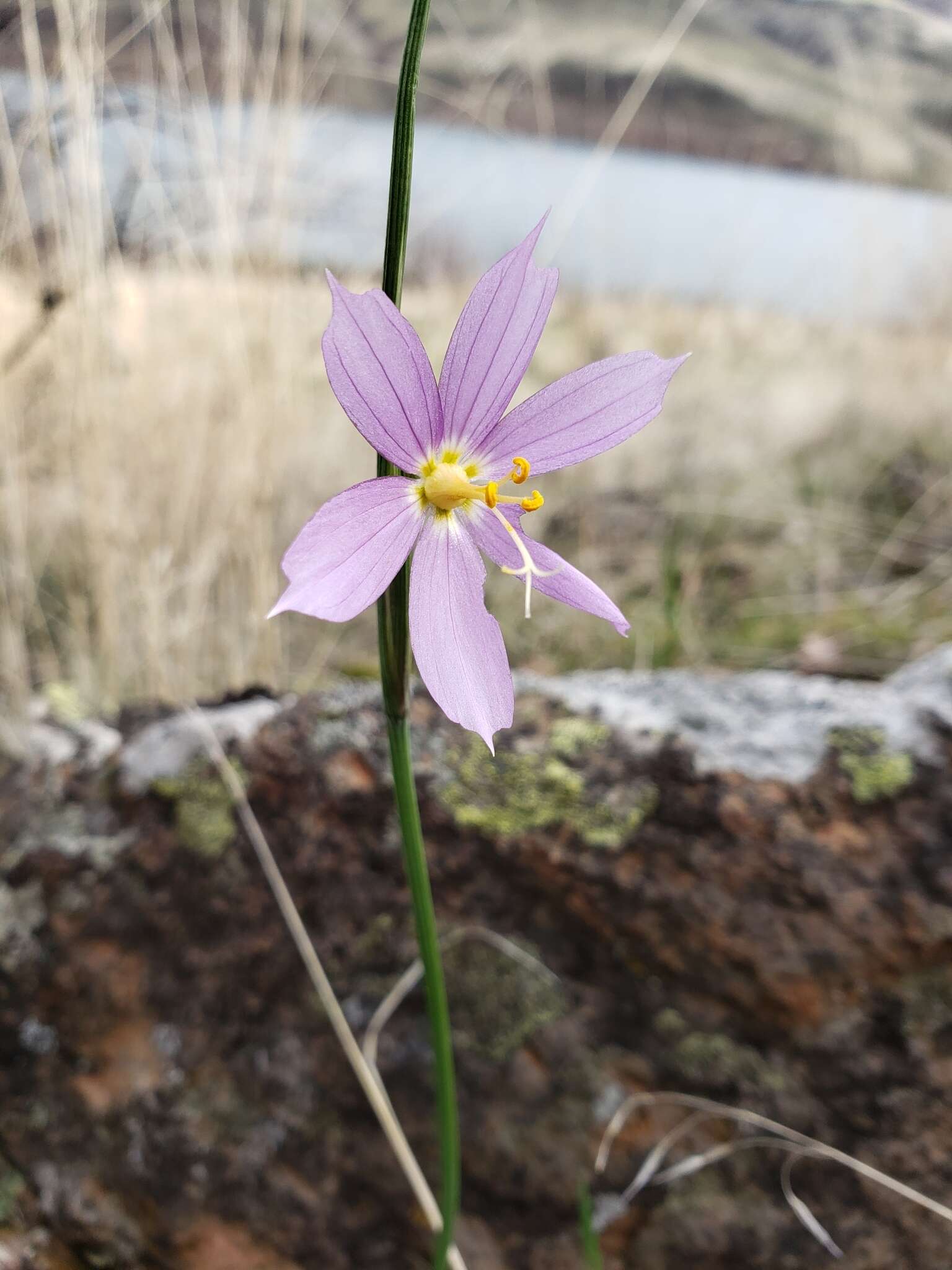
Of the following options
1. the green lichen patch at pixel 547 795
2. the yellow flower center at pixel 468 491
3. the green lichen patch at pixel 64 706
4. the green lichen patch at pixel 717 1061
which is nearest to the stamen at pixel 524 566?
the yellow flower center at pixel 468 491

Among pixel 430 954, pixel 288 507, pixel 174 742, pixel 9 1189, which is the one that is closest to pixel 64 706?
pixel 174 742

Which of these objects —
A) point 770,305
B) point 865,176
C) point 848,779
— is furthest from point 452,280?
point 848,779

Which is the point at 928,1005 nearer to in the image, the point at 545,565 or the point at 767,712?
the point at 767,712

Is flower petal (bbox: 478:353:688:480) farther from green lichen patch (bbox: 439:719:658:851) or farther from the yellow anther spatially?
green lichen patch (bbox: 439:719:658:851)

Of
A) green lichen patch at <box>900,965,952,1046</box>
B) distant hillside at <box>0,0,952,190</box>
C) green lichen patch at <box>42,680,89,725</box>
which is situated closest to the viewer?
green lichen patch at <box>900,965,952,1046</box>

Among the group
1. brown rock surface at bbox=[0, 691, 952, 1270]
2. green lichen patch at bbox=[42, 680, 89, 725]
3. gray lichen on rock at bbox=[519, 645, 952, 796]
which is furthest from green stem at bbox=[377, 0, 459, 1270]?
green lichen patch at bbox=[42, 680, 89, 725]

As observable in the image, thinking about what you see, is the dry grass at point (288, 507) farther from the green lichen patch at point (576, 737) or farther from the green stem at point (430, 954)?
the green stem at point (430, 954)

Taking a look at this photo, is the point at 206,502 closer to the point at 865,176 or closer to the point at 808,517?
the point at 808,517
